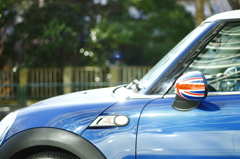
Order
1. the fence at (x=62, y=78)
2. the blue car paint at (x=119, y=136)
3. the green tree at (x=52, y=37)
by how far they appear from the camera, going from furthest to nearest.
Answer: the green tree at (x=52, y=37) < the fence at (x=62, y=78) < the blue car paint at (x=119, y=136)

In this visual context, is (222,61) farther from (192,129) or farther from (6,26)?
(6,26)

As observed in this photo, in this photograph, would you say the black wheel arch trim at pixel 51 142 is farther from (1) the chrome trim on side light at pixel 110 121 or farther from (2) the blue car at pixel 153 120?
(1) the chrome trim on side light at pixel 110 121

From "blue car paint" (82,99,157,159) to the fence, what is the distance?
12.6 m

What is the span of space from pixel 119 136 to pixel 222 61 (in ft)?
3.59

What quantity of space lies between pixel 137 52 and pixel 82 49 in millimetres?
4839

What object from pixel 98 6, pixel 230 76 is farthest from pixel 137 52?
pixel 230 76

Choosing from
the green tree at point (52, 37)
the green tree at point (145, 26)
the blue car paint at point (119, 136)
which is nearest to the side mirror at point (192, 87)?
the blue car paint at point (119, 136)

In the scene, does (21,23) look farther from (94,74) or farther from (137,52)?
(137,52)

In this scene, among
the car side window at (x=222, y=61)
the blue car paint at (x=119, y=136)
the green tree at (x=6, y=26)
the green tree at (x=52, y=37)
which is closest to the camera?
the blue car paint at (x=119, y=136)

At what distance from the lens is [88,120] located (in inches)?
108

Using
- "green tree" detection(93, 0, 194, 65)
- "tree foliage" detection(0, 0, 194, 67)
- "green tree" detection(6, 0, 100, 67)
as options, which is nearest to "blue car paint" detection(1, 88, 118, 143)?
"tree foliage" detection(0, 0, 194, 67)

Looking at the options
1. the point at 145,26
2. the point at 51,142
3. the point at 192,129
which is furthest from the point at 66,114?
the point at 145,26

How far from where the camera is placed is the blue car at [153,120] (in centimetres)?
256

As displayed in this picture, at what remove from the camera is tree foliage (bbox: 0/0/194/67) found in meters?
17.5
